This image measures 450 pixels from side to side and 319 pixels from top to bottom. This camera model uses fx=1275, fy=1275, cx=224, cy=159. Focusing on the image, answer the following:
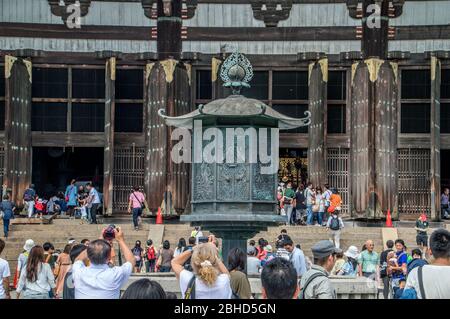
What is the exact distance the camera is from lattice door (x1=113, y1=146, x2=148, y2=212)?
34.8 meters

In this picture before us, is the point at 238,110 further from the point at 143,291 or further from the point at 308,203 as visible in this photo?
the point at 308,203

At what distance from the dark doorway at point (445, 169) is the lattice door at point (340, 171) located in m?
2.88

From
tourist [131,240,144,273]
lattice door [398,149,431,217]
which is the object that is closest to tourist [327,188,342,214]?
lattice door [398,149,431,217]

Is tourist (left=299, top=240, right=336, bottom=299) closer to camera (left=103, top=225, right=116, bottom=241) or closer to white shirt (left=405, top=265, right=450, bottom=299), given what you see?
white shirt (left=405, top=265, right=450, bottom=299)

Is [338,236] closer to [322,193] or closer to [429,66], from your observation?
[322,193]

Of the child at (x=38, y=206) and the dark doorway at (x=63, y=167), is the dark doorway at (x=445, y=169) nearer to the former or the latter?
the dark doorway at (x=63, y=167)

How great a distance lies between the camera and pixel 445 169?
3606 cm

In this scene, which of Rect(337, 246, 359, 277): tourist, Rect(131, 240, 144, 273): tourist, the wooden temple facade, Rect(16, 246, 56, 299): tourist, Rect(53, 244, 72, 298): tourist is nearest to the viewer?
Rect(16, 246, 56, 299): tourist

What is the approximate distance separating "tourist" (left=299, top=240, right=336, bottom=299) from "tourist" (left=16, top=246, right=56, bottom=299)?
4.97 meters

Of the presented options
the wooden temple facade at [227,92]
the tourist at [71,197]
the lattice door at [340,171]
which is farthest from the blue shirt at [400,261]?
the tourist at [71,197]

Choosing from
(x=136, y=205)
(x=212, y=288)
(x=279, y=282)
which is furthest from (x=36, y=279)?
(x=136, y=205)

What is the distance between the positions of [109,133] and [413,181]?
27.3 ft

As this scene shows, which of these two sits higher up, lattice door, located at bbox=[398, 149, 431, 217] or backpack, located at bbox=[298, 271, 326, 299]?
lattice door, located at bbox=[398, 149, 431, 217]
